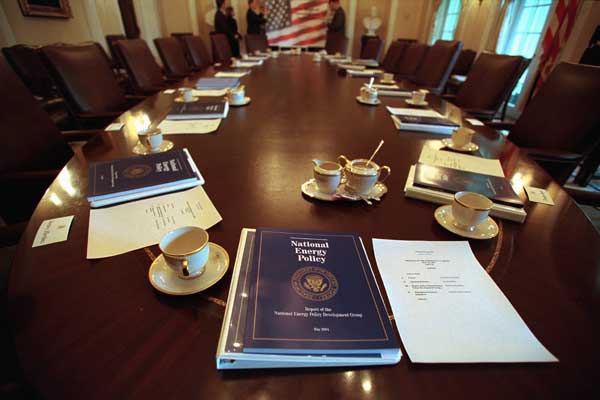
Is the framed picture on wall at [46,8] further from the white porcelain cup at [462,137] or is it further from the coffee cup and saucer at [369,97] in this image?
the white porcelain cup at [462,137]

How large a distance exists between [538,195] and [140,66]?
97.6 inches

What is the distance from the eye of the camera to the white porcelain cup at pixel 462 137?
101 cm

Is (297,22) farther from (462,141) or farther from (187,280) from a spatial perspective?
(187,280)

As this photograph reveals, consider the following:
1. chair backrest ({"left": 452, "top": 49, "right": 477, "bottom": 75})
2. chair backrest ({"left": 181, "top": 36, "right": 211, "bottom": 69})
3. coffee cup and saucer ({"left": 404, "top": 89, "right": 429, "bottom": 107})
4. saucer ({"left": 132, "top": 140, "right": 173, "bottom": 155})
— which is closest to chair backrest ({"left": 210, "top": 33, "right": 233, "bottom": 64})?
chair backrest ({"left": 181, "top": 36, "right": 211, "bottom": 69})

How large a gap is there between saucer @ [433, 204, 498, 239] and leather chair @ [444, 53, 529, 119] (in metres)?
1.32

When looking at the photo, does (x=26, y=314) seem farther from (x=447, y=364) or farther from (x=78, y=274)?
(x=447, y=364)

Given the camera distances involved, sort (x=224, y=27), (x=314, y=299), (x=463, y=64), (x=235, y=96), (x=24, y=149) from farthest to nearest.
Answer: (x=224, y=27) → (x=463, y=64) → (x=235, y=96) → (x=24, y=149) → (x=314, y=299)

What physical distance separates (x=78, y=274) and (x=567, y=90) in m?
1.87

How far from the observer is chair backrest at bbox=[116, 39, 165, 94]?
6.59 feet

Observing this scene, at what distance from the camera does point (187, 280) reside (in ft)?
1.52

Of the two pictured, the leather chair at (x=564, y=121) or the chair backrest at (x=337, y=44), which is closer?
the leather chair at (x=564, y=121)

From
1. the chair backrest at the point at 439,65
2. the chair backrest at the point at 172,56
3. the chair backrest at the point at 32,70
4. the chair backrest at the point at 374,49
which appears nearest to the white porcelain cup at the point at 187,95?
the chair backrest at the point at 172,56

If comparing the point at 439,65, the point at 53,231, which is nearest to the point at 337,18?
the point at 439,65

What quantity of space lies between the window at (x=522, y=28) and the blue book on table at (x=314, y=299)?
4.62m
